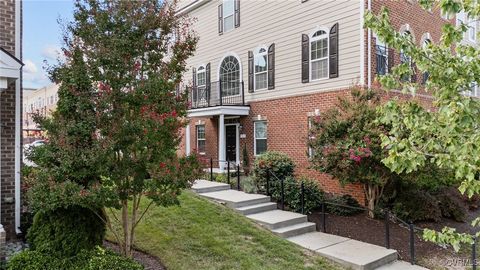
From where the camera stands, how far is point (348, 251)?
7195mm

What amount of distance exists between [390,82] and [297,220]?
19.2 feet

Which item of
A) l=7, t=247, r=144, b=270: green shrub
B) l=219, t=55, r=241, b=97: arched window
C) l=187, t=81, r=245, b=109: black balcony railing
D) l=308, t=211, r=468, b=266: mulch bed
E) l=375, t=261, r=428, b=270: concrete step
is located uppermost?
l=219, t=55, r=241, b=97: arched window

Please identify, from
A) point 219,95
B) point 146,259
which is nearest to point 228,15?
point 219,95

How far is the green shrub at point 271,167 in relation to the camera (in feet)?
36.4

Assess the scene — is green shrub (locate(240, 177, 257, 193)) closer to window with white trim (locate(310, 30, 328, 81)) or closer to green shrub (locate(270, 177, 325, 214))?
green shrub (locate(270, 177, 325, 214))

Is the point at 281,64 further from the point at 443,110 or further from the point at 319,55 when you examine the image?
the point at 443,110

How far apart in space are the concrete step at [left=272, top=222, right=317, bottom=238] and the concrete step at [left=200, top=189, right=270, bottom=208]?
151 cm

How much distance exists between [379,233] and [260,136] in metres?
6.88

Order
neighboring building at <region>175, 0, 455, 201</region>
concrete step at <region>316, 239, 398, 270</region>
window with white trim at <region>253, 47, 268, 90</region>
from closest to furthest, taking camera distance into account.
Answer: concrete step at <region>316, 239, 398, 270</region>
neighboring building at <region>175, 0, 455, 201</region>
window with white trim at <region>253, 47, 268, 90</region>

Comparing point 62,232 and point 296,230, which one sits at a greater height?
point 62,232

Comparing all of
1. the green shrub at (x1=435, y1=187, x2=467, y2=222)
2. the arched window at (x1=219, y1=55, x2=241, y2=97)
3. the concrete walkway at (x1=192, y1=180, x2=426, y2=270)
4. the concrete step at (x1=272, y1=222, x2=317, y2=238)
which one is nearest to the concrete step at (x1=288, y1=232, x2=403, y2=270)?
the concrete walkway at (x1=192, y1=180, x2=426, y2=270)

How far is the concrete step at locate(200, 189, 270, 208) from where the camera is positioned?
9370 millimetres

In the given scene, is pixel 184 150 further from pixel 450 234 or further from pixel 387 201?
pixel 450 234

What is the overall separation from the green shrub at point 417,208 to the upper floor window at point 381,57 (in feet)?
13.0
